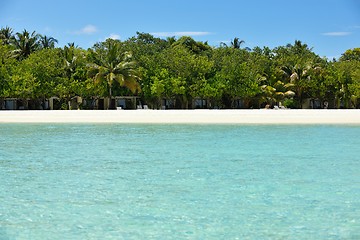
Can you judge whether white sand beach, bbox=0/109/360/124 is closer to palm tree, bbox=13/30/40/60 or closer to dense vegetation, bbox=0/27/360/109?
dense vegetation, bbox=0/27/360/109

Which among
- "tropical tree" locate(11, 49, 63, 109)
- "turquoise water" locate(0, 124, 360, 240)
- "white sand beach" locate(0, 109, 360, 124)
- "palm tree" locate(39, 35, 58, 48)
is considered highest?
"palm tree" locate(39, 35, 58, 48)

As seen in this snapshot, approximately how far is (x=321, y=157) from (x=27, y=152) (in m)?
7.05

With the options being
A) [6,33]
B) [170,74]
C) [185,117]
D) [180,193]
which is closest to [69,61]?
[170,74]

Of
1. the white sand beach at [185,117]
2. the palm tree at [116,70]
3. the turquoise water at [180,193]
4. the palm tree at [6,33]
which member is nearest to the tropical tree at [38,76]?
the palm tree at [116,70]

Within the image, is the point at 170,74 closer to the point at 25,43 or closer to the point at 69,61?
the point at 69,61

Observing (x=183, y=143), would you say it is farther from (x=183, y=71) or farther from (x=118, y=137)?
(x=183, y=71)

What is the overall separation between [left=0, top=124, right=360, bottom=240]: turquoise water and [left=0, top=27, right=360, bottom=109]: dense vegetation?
26429 mm

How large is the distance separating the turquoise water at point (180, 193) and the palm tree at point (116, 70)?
83.8 ft

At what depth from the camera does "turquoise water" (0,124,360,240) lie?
219 inches

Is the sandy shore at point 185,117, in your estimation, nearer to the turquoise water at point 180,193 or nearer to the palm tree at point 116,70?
the palm tree at point 116,70

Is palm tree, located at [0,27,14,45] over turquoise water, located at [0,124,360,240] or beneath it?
over

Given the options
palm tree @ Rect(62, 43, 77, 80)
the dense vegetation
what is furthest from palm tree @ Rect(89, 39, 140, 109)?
palm tree @ Rect(62, 43, 77, 80)

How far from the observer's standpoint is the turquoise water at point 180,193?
556 centimetres

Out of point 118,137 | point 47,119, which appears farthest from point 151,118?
point 118,137
